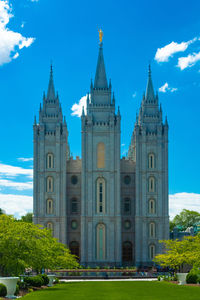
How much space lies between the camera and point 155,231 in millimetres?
78375

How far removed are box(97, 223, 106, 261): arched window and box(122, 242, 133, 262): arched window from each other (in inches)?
165

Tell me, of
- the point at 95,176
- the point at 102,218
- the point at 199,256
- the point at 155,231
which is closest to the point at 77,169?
the point at 95,176

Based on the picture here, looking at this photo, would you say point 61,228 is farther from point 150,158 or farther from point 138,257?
point 150,158

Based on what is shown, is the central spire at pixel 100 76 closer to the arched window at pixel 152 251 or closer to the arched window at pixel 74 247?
the arched window at pixel 74 247

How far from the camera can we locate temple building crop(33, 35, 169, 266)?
77.6 m

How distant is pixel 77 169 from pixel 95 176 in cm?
406

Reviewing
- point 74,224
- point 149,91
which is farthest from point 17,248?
point 149,91

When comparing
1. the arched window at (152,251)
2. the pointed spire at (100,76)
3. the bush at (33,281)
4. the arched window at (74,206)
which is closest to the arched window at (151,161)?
the arched window at (152,251)

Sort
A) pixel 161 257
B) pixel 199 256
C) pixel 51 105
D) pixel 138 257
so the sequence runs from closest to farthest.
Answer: pixel 199 256 → pixel 161 257 → pixel 138 257 → pixel 51 105

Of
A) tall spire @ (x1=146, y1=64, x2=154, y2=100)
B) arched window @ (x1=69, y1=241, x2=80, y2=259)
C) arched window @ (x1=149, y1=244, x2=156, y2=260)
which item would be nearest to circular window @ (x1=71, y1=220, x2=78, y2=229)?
arched window @ (x1=69, y1=241, x2=80, y2=259)

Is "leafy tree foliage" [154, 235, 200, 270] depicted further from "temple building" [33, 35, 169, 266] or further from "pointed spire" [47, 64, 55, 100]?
"pointed spire" [47, 64, 55, 100]

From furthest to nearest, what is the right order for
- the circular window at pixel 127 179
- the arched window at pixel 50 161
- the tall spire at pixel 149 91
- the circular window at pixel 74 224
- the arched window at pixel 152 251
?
the tall spire at pixel 149 91, the circular window at pixel 127 179, the circular window at pixel 74 224, the arched window at pixel 50 161, the arched window at pixel 152 251

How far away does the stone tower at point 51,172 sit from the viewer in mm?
78125

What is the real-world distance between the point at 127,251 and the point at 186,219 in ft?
106
